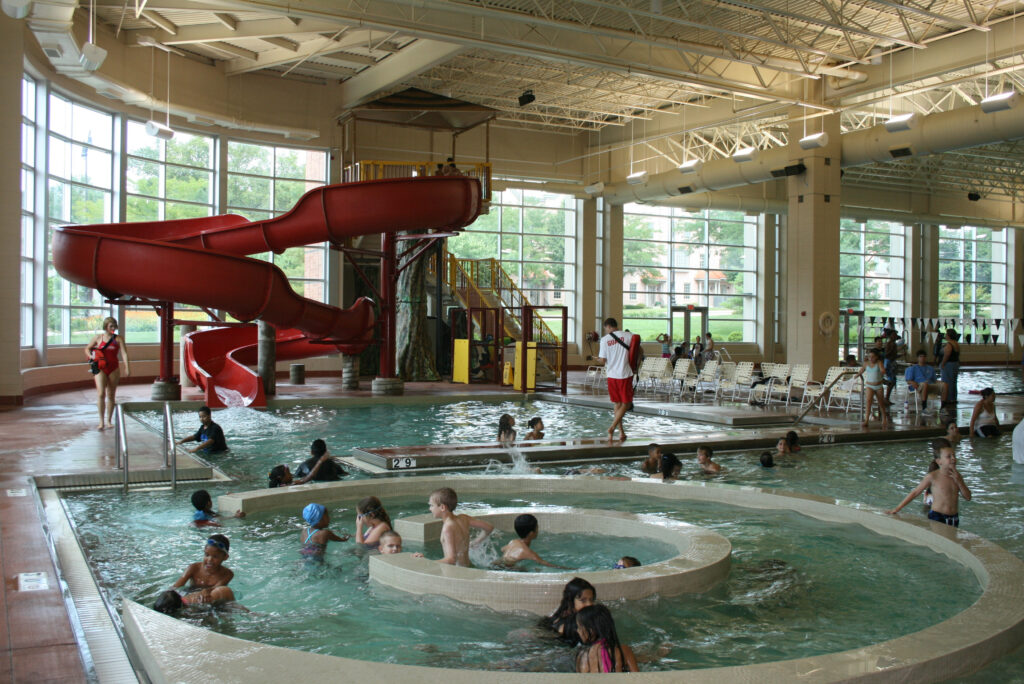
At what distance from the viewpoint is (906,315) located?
36844mm

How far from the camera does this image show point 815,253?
2134 cm

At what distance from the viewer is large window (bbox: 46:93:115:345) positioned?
18.0 meters

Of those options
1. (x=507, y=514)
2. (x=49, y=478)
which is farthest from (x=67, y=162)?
(x=507, y=514)

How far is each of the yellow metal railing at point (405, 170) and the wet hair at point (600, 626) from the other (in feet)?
52.3

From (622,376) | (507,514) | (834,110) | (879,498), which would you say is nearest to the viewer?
(507,514)

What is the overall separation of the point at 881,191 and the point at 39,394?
31710mm

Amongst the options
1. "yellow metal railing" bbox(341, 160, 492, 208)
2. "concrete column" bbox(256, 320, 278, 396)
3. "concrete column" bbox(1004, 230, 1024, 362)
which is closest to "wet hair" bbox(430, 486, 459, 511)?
"concrete column" bbox(256, 320, 278, 396)

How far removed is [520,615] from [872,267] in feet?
116

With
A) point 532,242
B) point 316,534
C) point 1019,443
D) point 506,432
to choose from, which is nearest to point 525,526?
point 316,534

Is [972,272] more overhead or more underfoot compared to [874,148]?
more underfoot

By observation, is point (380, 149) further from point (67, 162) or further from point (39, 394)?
point (39, 394)

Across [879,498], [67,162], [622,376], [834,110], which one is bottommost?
[879,498]

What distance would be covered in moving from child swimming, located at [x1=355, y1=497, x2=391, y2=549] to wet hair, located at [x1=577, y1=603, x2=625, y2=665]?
2.79 m

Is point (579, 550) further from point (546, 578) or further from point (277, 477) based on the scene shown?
point (277, 477)
